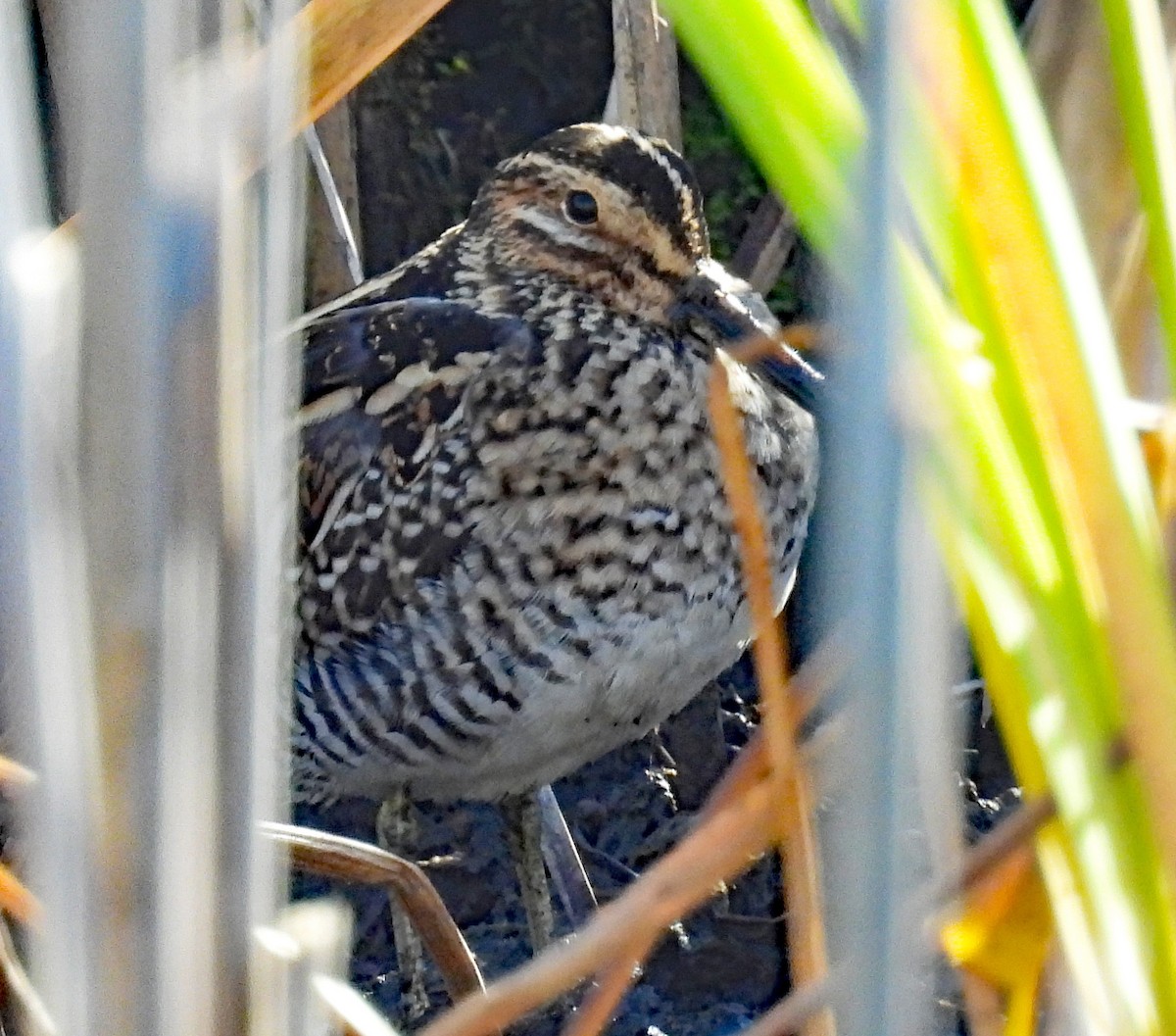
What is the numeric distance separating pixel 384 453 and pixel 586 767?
82 centimetres

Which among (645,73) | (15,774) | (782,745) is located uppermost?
(645,73)

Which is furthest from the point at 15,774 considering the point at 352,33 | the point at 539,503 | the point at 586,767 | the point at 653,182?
the point at 586,767

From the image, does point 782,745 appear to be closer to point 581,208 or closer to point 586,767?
point 581,208

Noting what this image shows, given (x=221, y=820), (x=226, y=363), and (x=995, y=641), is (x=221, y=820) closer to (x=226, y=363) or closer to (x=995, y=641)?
(x=226, y=363)

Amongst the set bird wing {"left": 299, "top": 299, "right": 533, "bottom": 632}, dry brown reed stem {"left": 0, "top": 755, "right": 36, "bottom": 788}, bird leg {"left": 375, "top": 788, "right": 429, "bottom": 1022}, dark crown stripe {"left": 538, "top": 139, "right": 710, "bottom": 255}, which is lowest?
bird leg {"left": 375, "top": 788, "right": 429, "bottom": 1022}

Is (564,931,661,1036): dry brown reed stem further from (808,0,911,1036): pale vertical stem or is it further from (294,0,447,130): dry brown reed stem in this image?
(294,0,447,130): dry brown reed stem

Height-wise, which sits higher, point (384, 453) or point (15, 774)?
point (384, 453)

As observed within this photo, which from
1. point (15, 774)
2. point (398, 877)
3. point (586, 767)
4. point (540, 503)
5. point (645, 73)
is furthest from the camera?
point (586, 767)

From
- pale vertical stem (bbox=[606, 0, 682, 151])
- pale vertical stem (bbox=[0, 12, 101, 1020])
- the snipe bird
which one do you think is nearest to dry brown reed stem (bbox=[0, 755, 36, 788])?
pale vertical stem (bbox=[0, 12, 101, 1020])

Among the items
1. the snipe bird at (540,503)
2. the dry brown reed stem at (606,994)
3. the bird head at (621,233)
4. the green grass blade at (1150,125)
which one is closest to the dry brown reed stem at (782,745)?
the dry brown reed stem at (606,994)

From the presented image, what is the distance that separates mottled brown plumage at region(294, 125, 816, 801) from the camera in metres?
1.78

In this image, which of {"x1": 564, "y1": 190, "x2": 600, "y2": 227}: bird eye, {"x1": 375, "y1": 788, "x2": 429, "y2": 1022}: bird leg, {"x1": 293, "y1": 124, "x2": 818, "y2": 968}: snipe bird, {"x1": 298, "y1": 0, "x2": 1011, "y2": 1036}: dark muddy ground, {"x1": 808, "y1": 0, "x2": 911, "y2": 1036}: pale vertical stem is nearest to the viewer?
{"x1": 808, "y1": 0, "x2": 911, "y2": 1036}: pale vertical stem

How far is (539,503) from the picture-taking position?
1795 millimetres

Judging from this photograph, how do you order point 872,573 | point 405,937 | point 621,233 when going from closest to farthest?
point 872,573
point 621,233
point 405,937
